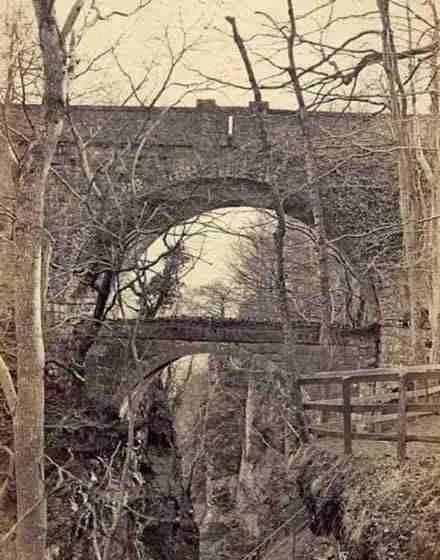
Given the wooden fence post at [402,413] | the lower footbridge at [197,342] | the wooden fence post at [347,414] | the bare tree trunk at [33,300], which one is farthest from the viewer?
the lower footbridge at [197,342]

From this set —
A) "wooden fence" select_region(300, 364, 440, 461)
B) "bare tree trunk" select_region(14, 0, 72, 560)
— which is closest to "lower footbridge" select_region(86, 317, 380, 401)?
"wooden fence" select_region(300, 364, 440, 461)

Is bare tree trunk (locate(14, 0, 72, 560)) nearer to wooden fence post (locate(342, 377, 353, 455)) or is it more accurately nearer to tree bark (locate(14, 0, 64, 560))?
tree bark (locate(14, 0, 64, 560))

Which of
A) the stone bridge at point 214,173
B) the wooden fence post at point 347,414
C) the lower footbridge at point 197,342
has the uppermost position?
the stone bridge at point 214,173

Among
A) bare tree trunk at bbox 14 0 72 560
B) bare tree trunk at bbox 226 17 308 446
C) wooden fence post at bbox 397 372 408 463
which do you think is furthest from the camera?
bare tree trunk at bbox 226 17 308 446

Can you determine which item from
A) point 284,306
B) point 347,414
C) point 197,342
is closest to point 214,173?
point 197,342

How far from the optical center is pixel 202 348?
13.8 meters

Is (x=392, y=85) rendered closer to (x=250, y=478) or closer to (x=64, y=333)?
(x=64, y=333)

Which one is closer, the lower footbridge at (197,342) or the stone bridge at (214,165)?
the lower footbridge at (197,342)

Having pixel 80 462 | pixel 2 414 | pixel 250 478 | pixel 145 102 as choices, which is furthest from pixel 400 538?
pixel 250 478

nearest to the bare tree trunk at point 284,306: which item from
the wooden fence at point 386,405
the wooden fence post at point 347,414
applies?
the wooden fence at point 386,405

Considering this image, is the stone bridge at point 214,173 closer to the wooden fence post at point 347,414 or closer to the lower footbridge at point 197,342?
the lower footbridge at point 197,342

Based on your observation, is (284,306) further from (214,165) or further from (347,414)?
(214,165)

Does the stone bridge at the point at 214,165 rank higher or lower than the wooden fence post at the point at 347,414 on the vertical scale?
higher

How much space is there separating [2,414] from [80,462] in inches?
69.8
